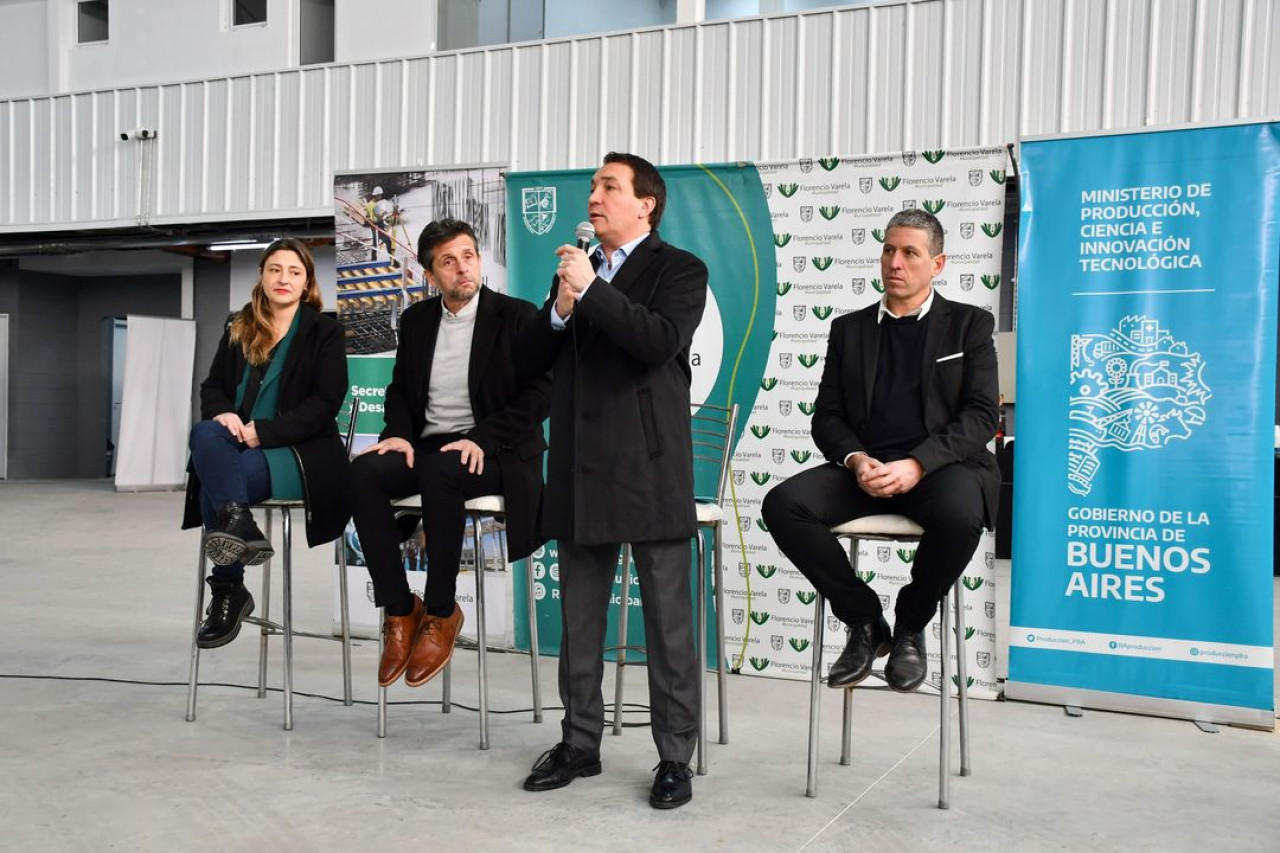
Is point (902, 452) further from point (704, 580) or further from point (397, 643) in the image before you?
point (397, 643)

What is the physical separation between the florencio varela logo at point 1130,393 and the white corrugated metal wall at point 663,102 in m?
3.35

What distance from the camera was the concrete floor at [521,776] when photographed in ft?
7.61

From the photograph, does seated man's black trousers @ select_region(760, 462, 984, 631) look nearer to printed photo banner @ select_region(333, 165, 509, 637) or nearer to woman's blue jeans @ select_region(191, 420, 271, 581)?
woman's blue jeans @ select_region(191, 420, 271, 581)

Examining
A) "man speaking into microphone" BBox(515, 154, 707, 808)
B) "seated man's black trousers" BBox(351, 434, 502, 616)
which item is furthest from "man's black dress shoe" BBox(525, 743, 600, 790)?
"seated man's black trousers" BBox(351, 434, 502, 616)

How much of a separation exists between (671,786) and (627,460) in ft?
2.41

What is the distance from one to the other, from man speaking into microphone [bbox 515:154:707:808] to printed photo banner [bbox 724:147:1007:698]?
1321 mm

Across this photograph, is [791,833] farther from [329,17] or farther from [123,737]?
[329,17]

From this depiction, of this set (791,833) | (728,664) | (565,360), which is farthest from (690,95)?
(791,833)

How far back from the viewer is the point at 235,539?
2.89 metres

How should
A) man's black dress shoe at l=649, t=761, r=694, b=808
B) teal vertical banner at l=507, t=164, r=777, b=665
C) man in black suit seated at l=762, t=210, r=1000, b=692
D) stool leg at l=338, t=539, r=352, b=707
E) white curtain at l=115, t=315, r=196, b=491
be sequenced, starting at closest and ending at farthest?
man's black dress shoe at l=649, t=761, r=694, b=808 < man in black suit seated at l=762, t=210, r=1000, b=692 < stool leg at l=338, t=539, r=352, b=707 < teal vertical banner at l=507, t=164, r=777, b=665 < white curtain at l=115, t=315, r=196, b=491

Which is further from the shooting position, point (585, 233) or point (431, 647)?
point (431, 647)

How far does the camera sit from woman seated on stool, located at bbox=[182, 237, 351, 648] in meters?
3.00

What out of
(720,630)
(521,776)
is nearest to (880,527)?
(720,630)

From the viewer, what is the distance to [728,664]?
4.06 m
